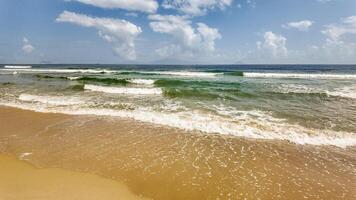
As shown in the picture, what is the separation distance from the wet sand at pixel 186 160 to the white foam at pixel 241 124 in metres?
0.56

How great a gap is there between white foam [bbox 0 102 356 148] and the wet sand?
56cm

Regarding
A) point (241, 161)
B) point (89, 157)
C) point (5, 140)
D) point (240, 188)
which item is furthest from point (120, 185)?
point (5, 140)

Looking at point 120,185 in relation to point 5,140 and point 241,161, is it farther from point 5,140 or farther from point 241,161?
point 5,140

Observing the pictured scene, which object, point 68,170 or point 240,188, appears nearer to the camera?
point 240,188

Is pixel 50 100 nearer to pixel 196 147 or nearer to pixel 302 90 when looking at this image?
pixel 196 147

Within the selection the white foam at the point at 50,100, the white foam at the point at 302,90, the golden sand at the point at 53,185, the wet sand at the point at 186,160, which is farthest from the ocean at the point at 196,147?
the white foam at the point at 302,90

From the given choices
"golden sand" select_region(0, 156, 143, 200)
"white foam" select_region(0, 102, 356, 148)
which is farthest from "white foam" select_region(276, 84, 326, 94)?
"golden sand" select_region(0, 156, 143, 200)

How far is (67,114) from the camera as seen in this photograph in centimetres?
1138

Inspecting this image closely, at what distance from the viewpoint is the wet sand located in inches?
203

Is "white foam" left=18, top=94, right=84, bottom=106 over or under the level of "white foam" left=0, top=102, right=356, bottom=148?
over

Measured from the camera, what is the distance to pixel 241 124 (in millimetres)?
9781

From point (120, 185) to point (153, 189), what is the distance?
641mm

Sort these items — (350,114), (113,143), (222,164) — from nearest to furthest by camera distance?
1. (222,164)
2. (113,143)
3. (350,114)

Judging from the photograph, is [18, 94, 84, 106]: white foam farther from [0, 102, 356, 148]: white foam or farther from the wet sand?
the wet sand
